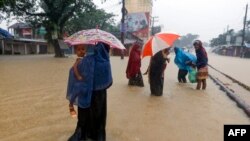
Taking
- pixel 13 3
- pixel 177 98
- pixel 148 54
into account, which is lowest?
pixel 177 98

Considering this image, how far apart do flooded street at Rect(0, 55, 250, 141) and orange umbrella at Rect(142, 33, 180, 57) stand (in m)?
1.30

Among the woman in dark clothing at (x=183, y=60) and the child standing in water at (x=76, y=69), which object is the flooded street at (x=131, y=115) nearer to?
the child standing in water at (x=76, y=69)

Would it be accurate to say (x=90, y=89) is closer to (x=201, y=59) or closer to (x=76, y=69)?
(x=76, y=69)

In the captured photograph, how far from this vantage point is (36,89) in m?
10.0

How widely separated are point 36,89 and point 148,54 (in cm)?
374

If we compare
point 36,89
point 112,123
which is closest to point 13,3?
point 36,89

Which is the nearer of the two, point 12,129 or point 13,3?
point 12,129

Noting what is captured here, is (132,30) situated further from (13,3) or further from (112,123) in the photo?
(112,123)

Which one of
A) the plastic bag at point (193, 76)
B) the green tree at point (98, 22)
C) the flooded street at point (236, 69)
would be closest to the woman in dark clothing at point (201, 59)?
the plastic bag at point (193, 76)

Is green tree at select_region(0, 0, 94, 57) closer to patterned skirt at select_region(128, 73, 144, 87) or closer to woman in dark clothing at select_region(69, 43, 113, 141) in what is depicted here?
patterned skirt at select_region(128, 73, 144, 87)

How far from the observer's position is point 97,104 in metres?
4.70

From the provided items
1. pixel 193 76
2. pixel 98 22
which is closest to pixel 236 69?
pixel 193 76

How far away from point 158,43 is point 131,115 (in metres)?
2.38

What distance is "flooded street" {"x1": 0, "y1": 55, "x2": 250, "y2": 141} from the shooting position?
5.47m
